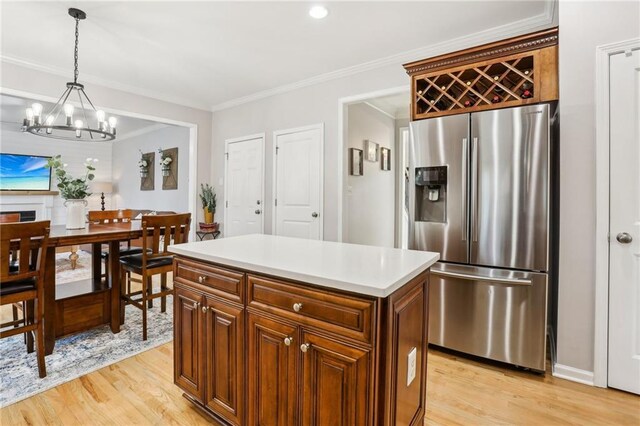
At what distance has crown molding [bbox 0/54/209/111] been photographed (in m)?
3.45

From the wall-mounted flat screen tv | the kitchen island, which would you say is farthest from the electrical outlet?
the wall-mounted flat screen tv

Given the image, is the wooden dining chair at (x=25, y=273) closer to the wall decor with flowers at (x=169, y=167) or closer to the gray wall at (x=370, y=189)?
the gray wall at (x=370, y=189)

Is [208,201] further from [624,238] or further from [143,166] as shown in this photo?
[624,238]

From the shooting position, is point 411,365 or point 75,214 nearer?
point 411,365

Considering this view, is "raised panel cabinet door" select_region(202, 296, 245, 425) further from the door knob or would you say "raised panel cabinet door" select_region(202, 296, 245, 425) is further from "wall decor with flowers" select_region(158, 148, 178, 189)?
"wall decor with flowers" select_region(158, 148, 178, 189)

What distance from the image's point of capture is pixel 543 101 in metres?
2.18

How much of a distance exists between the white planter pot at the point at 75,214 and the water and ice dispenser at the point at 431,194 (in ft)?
9.44

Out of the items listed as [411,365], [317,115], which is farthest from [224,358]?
[317,115]

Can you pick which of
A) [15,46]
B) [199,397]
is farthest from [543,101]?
[15,46]

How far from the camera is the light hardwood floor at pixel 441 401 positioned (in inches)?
66.9

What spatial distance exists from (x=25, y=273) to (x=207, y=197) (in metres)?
3.34

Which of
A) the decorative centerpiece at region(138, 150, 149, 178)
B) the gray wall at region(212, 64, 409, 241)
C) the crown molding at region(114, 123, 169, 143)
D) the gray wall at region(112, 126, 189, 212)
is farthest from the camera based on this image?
the decorative centerpiece at region(138, 150, 149, 178)

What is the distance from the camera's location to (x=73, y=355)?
235 centimetres

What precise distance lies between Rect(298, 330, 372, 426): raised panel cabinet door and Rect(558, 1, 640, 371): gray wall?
1.79 m
